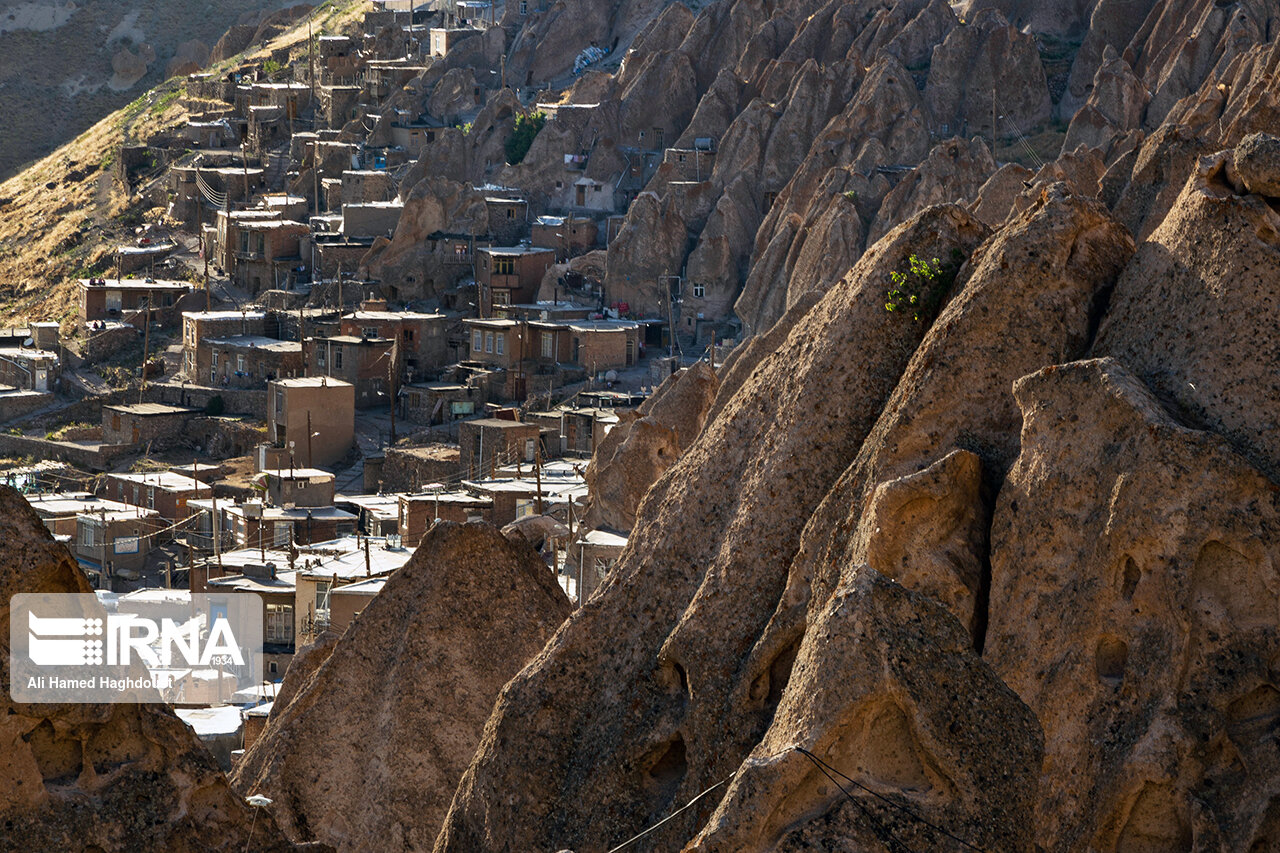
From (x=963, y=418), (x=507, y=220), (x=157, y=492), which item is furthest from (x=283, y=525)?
(x=963, y=418)

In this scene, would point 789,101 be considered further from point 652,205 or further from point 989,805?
point 989,805

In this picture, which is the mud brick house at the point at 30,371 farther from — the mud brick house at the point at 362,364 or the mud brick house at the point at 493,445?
the mud brick house at the point at 493,445

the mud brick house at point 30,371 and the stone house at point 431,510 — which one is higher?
the stone house at point 431,510

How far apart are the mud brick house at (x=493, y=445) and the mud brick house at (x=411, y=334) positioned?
32.3ft

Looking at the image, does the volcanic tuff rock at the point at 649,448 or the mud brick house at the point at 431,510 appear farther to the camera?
the mud brick house at the point at 431,510

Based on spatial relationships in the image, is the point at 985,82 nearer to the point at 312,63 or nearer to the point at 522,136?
the point at 522,136

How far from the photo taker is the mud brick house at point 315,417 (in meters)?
52.4

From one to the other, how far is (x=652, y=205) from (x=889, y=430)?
166ft

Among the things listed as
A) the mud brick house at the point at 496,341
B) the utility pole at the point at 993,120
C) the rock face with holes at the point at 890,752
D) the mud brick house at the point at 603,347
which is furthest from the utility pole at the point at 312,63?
the rock face with holes at the point at 890,752

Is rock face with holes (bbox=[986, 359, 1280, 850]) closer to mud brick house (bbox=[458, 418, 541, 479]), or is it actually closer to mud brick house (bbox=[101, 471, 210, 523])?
mud brick house (bbox=[458, 418, 541, 479])

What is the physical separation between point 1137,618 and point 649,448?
1544cm

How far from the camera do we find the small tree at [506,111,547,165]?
240 ft

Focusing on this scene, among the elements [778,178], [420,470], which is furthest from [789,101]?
[420,470]

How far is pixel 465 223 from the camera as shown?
65.7 m
